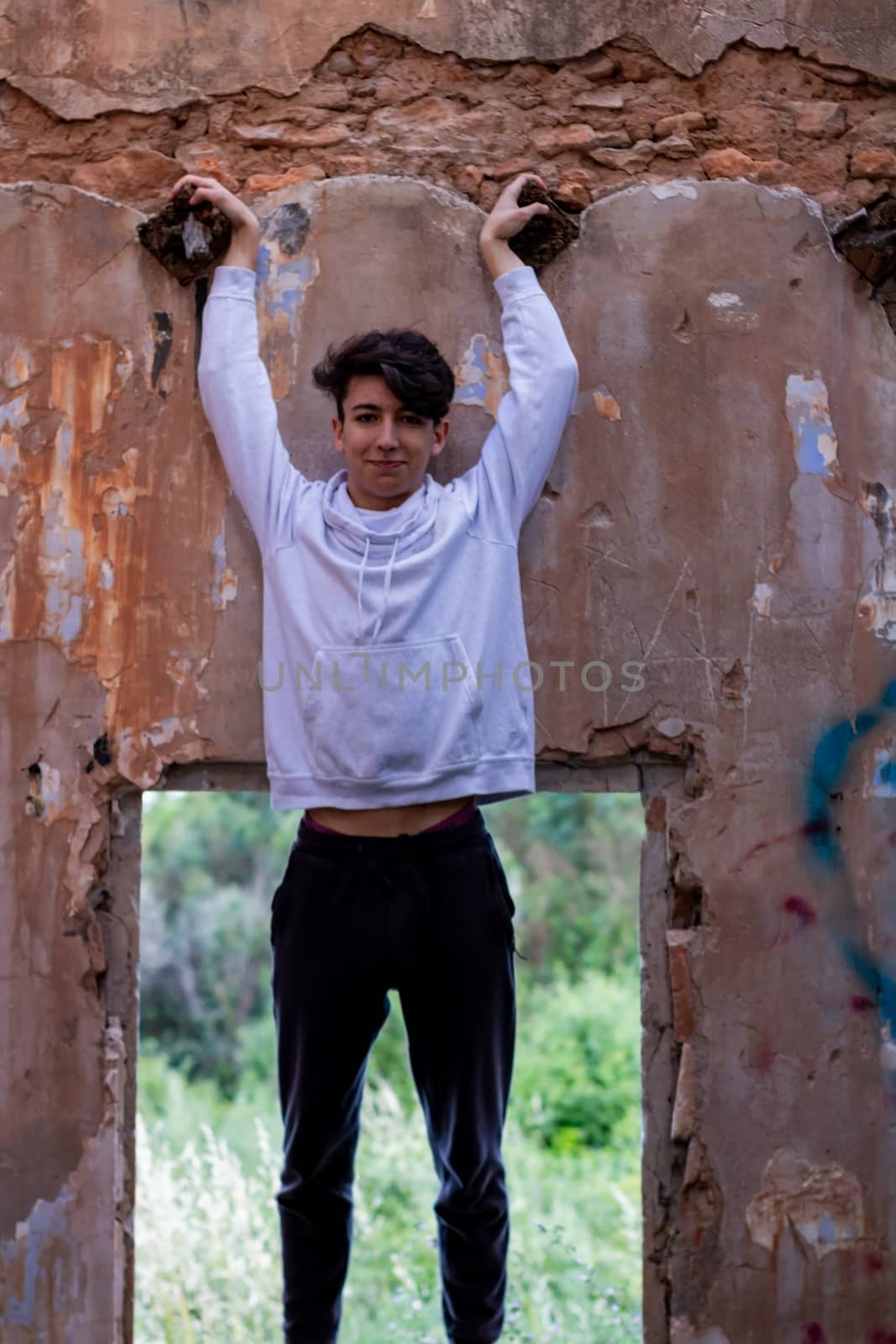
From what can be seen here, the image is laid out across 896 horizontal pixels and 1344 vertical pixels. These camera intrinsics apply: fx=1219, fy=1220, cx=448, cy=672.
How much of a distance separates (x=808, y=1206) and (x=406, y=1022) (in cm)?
100

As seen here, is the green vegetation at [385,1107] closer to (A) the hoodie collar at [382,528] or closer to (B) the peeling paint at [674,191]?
(A) the hoodie collar at [382,528]

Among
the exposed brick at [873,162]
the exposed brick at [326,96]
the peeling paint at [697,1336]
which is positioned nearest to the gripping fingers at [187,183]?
A: the exposed brick at [326,96]

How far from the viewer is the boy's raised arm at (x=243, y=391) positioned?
273 cm

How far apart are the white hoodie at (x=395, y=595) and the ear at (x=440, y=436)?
0.23 ft

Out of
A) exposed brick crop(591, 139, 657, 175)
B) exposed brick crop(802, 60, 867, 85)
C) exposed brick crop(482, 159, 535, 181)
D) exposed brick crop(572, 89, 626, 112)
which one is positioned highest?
exposed brick crop(802, 60, 867, 85)

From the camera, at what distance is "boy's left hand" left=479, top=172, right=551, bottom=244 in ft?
9.03

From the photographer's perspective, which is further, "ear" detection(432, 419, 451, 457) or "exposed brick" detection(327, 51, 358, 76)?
"exposed brick" detection(327, 51, 358, 76)

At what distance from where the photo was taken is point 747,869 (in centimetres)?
280

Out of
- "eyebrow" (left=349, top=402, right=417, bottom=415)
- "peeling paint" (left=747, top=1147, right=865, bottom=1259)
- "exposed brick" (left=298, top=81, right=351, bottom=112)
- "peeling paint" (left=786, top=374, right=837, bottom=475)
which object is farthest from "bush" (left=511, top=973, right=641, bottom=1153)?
"exposed brick" (left=298, top=81, right=351, bottom=112)

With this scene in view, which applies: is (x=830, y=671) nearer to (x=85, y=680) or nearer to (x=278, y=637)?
(x=278, y=637)

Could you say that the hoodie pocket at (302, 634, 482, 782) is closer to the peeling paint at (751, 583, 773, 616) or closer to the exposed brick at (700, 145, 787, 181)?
the peeling paint at (751, 583, 773, 616)

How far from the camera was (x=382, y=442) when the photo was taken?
2605 millimetres

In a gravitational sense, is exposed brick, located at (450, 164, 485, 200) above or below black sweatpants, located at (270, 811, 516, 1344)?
above

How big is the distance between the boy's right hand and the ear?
0.62 m
